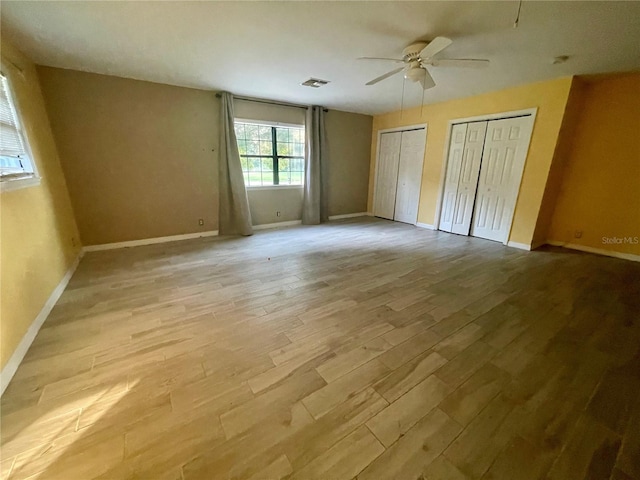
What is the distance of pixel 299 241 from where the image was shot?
4.53 m

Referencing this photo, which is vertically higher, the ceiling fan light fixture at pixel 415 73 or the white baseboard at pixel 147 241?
the ceiling fan light fixture at pixel 415 73

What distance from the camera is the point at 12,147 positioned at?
230 centimetres

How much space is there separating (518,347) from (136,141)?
5.27 metres

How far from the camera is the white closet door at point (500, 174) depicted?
400cm

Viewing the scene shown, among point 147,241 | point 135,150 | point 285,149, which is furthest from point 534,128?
point 147,241

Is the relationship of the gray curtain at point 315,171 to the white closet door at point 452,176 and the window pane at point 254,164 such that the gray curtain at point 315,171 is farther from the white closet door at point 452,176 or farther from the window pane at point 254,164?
the white closet door at point 452,176

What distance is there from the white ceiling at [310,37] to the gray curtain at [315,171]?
65.7 inches

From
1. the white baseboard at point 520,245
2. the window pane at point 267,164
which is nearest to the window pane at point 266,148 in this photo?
the window pane at point 267,164

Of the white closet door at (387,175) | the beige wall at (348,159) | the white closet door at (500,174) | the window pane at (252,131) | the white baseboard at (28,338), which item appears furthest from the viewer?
the white closet door at (387,175)

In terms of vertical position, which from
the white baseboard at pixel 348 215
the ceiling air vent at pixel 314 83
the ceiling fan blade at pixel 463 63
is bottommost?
the white baseboard at pixel 348 215

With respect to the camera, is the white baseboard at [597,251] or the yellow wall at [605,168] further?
the white baseboard at [597,251]

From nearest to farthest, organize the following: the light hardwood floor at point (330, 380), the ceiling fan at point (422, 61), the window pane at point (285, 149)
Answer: the light hardwood floor at point (330, 380) < the ceiling fan at point (422, 61) < the window pane at point (285, 149)

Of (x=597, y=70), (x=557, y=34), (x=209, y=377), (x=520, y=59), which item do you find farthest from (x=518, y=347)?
(x=597, y=70)

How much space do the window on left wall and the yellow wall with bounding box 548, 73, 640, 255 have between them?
6819mm
